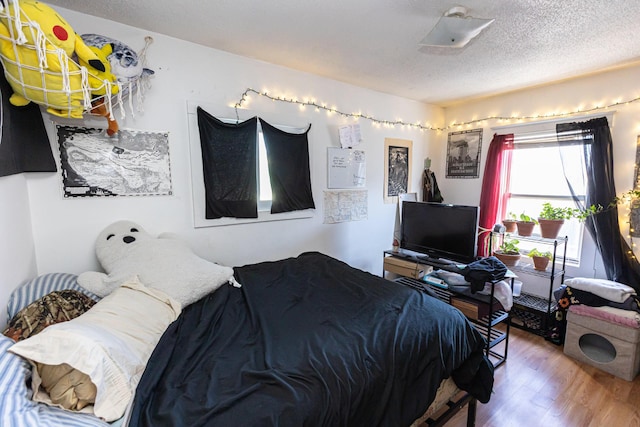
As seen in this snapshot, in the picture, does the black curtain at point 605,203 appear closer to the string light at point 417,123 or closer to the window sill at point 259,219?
the string light at point 417,123

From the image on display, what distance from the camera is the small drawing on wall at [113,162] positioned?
1729mm

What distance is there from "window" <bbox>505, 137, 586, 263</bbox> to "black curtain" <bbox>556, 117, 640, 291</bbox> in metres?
0.11

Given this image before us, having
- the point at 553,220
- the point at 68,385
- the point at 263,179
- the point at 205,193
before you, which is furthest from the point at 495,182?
Answer: the point at 68,385

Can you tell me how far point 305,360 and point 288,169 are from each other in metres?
1.77

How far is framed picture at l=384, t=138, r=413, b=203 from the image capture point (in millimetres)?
3373

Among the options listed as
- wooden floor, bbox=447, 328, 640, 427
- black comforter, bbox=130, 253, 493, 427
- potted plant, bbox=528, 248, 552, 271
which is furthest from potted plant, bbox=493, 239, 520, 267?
black comforter, bbox=130, 253, 493, 427

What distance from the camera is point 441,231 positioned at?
2740 mm

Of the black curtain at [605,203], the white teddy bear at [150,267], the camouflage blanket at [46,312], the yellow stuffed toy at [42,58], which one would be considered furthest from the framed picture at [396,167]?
the camouflage blanket at [46,312]

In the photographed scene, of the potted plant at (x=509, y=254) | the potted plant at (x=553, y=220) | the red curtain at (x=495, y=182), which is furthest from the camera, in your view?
the red curtain at (x=495, y=182)

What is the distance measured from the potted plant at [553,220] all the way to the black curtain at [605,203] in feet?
0.64

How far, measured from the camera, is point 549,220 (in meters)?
2.60

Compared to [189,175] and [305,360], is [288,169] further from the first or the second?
[305,360]

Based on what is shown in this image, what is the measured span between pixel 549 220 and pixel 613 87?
1288 mm

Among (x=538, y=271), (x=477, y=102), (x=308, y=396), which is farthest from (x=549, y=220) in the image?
(x=308, y=396)
